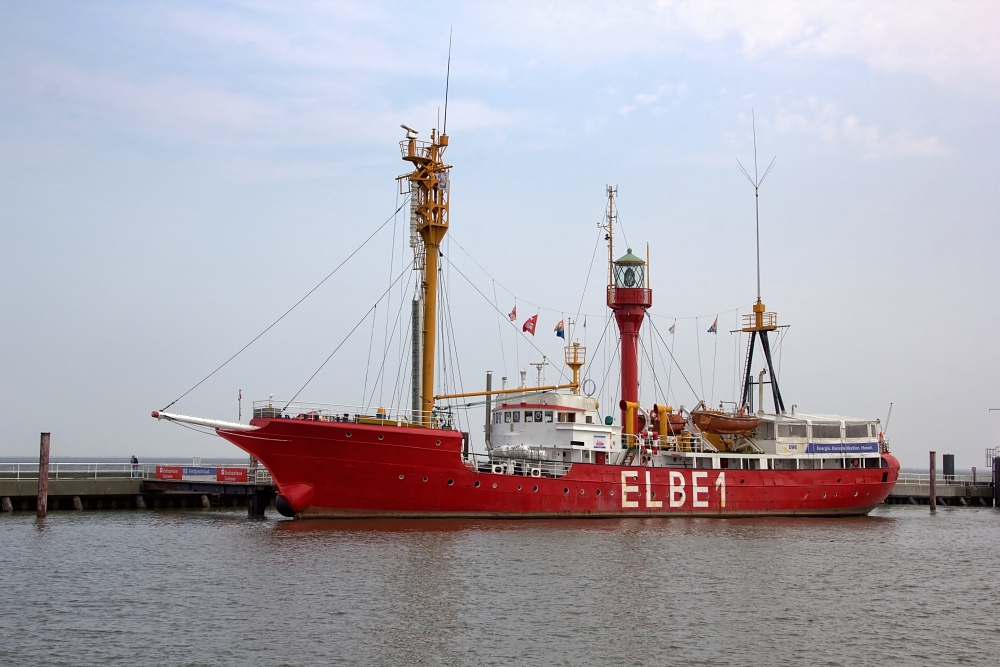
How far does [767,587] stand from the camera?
87.5 ft

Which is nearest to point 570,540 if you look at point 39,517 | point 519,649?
point 519,649

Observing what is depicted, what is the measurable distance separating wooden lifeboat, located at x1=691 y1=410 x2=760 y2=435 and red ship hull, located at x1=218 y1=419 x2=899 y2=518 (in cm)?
315

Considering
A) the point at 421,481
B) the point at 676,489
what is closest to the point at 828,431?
the point at 676,489

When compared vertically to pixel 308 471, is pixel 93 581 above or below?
below

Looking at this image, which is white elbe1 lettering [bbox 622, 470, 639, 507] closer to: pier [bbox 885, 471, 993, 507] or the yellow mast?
the yellow mast

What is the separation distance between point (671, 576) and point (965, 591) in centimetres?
822

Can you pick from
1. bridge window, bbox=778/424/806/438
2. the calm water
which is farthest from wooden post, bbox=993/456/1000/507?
the calm water

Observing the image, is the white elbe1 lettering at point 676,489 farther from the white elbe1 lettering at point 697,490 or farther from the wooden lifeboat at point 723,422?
the wooden lifeboat at point 723,422

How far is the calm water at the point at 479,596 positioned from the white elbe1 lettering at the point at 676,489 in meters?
5.06

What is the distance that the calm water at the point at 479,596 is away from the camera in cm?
1977

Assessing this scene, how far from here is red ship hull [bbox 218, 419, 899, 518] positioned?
35531mm

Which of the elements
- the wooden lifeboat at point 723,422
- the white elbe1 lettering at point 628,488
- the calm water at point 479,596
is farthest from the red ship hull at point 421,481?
the wooden lifeboat at point 723,422

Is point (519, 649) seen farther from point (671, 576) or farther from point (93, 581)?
point (93, 581)

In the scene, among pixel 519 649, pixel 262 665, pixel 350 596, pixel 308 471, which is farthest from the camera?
pixel 308 471
